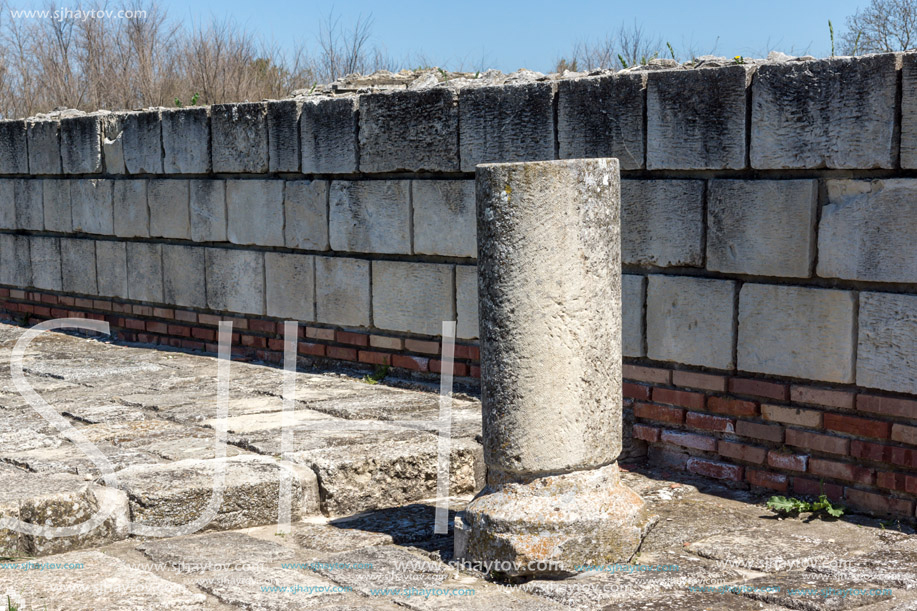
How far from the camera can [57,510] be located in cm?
383

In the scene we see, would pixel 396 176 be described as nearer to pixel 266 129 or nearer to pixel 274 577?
pixel 266 129

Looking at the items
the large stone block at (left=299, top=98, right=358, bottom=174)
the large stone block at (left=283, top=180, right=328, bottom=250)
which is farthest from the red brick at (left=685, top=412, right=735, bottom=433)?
the large stone block at (left=283, top=180, right=328, bottom=250)

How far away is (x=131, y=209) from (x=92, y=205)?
57cm

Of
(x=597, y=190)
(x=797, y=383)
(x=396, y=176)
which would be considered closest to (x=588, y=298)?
(x=597, y=190)

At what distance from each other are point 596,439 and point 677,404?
135cm

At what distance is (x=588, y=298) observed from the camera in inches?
146

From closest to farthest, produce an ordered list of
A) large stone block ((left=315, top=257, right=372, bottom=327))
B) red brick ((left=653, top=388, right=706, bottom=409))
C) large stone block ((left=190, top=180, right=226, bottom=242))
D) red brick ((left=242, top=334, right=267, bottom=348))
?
red brick ((left=653, top=388, right=706, bottom=409))
large stone block ((left=315, top=257, right=372, bottom=327))
red brick ((left=242, top=334, right=267, bottom=348))
large stone block ((left=190, top=180, right=226, bottom=242))

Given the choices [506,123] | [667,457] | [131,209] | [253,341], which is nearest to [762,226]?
[667,457]

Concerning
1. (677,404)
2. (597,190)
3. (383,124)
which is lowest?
(677,404)

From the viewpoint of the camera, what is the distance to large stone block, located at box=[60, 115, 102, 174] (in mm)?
8445

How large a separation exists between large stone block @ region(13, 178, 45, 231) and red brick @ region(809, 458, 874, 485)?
7.29m

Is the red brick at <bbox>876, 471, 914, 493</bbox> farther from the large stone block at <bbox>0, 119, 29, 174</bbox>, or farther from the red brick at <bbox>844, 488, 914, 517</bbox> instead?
the large stone block at <bbox>0, 119, 29, 174</bbox>

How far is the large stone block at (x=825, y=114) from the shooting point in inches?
163

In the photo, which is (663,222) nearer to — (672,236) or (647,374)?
(672,236)
